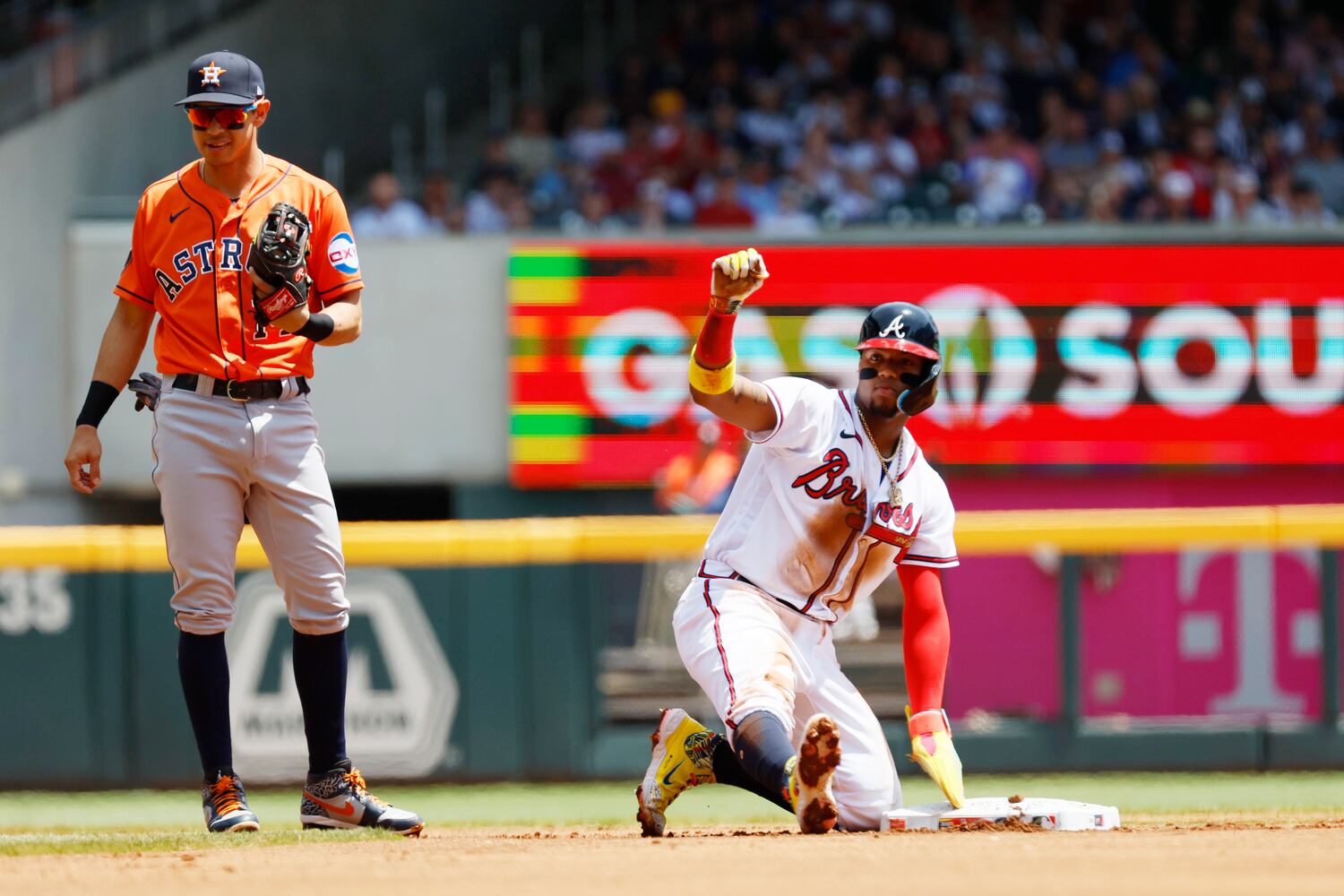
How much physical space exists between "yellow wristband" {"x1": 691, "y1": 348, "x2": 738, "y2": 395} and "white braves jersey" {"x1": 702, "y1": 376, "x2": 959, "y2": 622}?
0.24 meters

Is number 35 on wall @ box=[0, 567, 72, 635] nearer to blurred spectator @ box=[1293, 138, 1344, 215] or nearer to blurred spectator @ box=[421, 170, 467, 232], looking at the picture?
blurred spectator @ box=[421, 170, 467, 232]

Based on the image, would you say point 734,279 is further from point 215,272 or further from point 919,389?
point 215,272

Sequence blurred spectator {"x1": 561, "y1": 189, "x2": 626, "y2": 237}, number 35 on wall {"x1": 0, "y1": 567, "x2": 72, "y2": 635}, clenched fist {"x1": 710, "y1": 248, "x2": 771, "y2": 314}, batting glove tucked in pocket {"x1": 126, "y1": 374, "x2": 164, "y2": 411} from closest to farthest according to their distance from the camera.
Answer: clenched fist {"x1": 710, "y1": 248, "x2": 771, "y2": 314} → batting glove tucked in pocket {"x1": 126, "y1": 374, "x2": 164, "y2": 411} → number 35 on wall {"x1": 0, "y1": 567, "x2": 72, "y2": 635} → blurred spectator {"x1": 561, "y1": 189, "x2": 626, "y2": 237}

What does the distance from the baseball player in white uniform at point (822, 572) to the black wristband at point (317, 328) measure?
1.01 meters

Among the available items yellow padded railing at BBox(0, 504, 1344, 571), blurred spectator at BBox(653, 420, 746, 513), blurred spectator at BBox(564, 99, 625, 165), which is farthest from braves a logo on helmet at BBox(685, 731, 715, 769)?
blurred spectator at BBox(564, 99, 625, 165)

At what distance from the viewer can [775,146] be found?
11.9 meters

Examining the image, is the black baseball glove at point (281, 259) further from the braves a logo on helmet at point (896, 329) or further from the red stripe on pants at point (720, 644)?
the braves a logo on helmet at point (896, 329)

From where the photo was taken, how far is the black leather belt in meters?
4.53

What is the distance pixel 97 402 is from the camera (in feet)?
15.3

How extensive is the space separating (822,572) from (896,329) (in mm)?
665

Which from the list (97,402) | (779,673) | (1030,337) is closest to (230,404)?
(97,402)

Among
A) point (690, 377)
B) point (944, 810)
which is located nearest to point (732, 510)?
point (690, 377)

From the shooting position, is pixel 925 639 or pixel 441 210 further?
pixel 441 210

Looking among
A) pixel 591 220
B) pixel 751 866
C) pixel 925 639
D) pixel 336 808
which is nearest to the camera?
pixel 751 866
